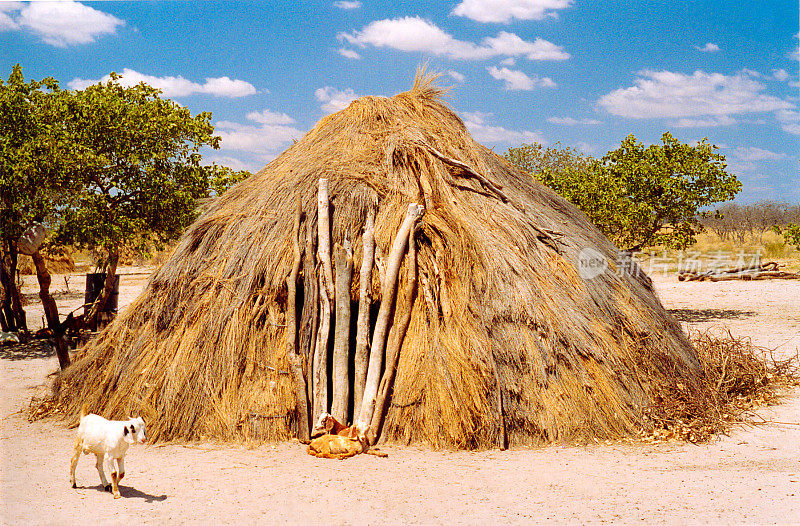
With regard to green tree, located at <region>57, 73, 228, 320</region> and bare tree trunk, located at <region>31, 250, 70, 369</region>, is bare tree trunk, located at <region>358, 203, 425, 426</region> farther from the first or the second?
green tree, located at <region>57, 73, 228, 320</region>

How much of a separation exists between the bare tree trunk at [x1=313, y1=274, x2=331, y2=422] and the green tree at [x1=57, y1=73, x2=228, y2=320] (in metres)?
6.74

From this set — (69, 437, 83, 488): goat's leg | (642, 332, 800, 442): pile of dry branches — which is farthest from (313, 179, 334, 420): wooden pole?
(642, 332, 800, 442): pile of dry branches

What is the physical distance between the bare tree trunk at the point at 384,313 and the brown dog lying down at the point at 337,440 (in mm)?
166

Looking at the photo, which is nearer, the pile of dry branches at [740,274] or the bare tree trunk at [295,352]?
the bare tree trunk at [295,352]

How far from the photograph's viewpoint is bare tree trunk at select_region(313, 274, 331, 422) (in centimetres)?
657

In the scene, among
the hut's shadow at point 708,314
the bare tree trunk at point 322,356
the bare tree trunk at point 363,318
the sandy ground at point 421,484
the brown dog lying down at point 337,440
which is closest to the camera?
the sandy ground at point 421,484

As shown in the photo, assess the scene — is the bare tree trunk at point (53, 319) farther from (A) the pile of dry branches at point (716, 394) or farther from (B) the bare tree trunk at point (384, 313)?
(A) the pile of dry branches at point (716, 394)

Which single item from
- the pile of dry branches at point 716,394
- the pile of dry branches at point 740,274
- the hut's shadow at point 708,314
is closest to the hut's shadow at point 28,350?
the pile of dry branches at point 716,394

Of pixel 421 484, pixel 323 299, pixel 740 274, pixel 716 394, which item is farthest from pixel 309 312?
pixel 740 274

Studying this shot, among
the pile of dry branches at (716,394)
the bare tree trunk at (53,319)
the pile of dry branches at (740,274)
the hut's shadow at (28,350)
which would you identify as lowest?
the hut's shadow at (28,350)

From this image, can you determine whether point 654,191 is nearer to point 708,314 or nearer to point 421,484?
point 708,314

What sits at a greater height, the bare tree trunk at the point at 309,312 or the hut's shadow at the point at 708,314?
the bare tree trunk at the point at 309,312

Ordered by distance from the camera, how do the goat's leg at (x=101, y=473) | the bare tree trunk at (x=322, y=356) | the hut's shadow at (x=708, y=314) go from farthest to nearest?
the hut's shadow at (x=708, y=314) → the bare tree trunk at (x=322, y=356) → the goat's leg at (x=101, y=473)

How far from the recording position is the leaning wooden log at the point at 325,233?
695 centimetres
